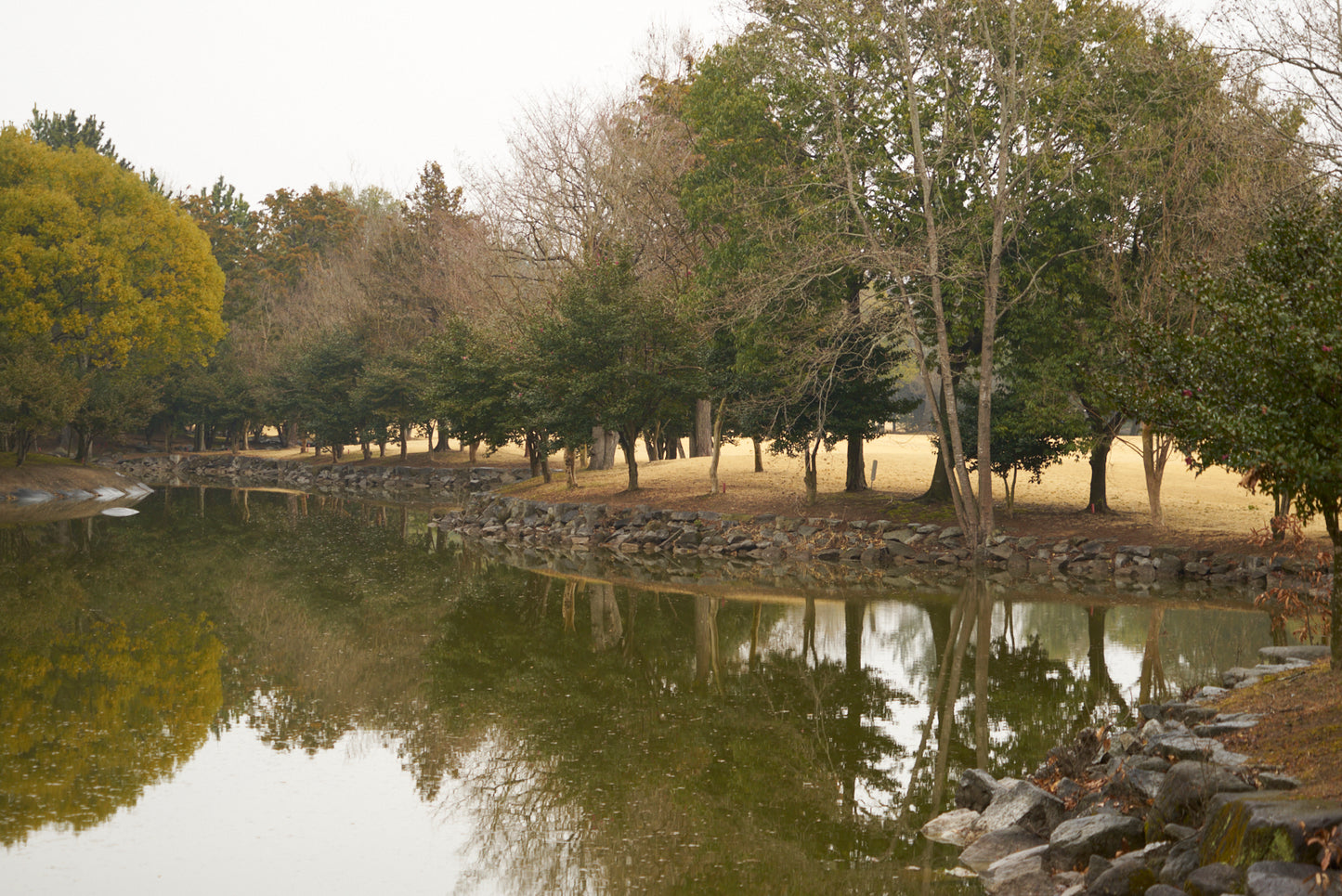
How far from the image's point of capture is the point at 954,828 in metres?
9.51

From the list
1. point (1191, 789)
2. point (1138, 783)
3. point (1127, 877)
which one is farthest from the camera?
point (1138, 783)

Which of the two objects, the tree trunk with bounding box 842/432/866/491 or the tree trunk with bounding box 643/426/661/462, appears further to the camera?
the tree trunk with bounding box 643/426/661/462

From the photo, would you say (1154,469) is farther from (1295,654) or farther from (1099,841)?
(1099,841)

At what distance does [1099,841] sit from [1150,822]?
1.34 feet

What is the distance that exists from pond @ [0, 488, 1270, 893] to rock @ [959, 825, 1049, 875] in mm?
270

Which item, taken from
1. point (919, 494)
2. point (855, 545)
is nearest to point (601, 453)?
point (919, 494)

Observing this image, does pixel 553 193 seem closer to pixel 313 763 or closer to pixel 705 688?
pixel 705 688

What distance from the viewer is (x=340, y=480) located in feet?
187

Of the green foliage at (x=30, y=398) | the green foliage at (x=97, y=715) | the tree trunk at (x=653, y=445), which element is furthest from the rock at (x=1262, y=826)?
the green foliage at (x=30, y=398)

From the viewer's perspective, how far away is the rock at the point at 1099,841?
804 centimetres

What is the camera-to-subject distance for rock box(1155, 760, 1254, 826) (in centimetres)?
768

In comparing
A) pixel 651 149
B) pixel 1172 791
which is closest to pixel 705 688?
pixel 1172 791

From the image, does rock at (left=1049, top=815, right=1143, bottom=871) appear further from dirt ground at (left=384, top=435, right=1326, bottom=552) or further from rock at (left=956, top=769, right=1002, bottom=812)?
dirt ground at (left=384, top=435, right=1326, bottom=552)

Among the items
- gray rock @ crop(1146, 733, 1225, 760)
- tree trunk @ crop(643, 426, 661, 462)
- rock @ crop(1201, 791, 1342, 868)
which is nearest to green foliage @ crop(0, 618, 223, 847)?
rock @ crop(1201, 791, 1342, 868)
